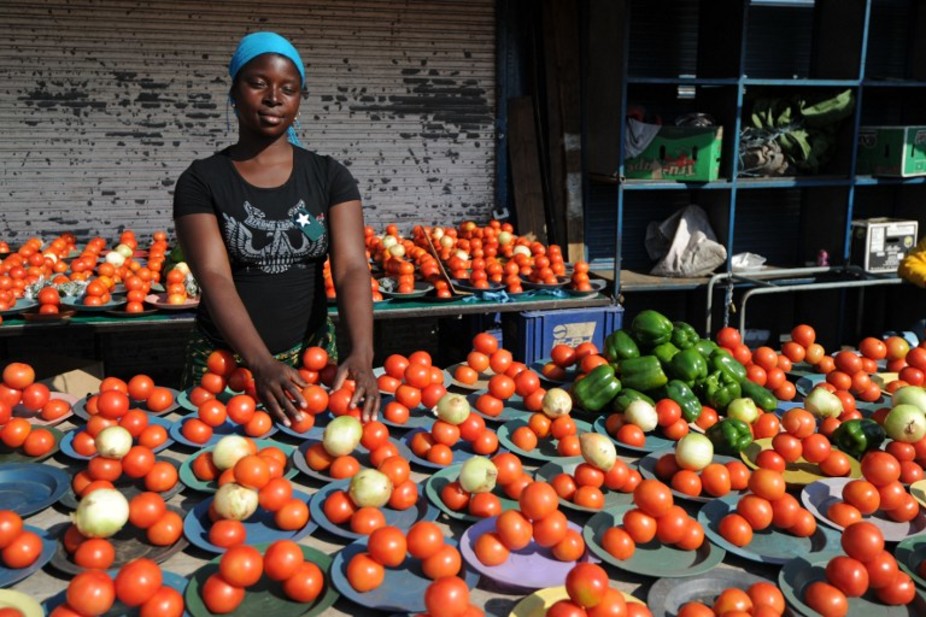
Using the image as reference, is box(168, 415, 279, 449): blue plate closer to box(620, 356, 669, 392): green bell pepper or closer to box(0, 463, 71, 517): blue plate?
box(0, 463, 71, 517): blue plate

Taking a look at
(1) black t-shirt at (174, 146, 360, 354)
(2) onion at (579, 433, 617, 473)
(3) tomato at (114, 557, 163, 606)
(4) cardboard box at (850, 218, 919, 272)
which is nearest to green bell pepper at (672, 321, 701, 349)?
(2) onion at (579, 433, 617, 473)


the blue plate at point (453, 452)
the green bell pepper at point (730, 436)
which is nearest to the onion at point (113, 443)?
the blue plate at point (453, 452)

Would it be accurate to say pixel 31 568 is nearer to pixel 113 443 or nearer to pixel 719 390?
pixel 113 443

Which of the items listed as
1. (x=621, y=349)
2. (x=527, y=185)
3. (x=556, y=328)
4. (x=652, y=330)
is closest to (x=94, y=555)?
(x=621, y=349)

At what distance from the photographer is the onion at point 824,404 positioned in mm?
2779

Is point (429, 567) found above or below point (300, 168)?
below

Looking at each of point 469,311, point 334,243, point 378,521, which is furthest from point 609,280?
point 378,521

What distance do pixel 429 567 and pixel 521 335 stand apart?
13.8 ft

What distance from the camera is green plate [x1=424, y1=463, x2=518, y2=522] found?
2115mm

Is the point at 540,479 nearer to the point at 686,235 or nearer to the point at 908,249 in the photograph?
the point at 686,235

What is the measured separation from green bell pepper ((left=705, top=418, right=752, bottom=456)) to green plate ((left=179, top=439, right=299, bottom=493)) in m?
1.34

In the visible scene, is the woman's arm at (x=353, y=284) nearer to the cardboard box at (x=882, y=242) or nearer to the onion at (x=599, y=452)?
the onion at (x=599, y=452)

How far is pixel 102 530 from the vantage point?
73.7 inches

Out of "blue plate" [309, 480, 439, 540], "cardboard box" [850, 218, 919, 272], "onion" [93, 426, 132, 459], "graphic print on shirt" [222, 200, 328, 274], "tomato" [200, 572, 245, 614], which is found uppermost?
"graphic print on shirt" [222, 200, 328, 274]
